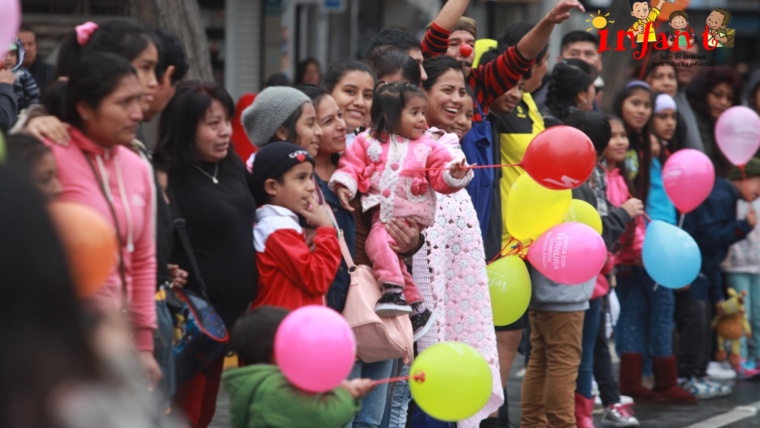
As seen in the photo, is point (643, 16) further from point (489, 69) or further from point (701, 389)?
point (701, 389)

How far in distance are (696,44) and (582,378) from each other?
4118mm

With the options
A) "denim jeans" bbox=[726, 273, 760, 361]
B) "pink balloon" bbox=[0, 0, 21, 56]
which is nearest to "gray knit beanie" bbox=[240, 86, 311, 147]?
"pink balloon" bbox=[0, 0, 21, 56]

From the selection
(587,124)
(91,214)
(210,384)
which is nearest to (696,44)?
(587,124)

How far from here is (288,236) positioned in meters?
4.80

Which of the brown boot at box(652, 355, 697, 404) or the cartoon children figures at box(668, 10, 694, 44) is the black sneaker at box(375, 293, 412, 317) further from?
the cartoon children figures at box(668, 10, 694, 44)

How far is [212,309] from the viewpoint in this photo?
4.59m

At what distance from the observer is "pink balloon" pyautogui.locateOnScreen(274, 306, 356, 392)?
384 cm

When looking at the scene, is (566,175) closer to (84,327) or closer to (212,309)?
(212,309)

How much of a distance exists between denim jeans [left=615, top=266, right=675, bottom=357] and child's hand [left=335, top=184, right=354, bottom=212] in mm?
3423

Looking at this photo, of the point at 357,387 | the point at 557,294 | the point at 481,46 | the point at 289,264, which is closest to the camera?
the point at 357,387

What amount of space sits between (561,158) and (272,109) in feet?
4.42

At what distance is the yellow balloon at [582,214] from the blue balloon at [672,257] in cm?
52

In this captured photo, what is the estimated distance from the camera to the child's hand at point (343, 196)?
532cm

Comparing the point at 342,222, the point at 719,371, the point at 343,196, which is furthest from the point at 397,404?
the point at 719,371
